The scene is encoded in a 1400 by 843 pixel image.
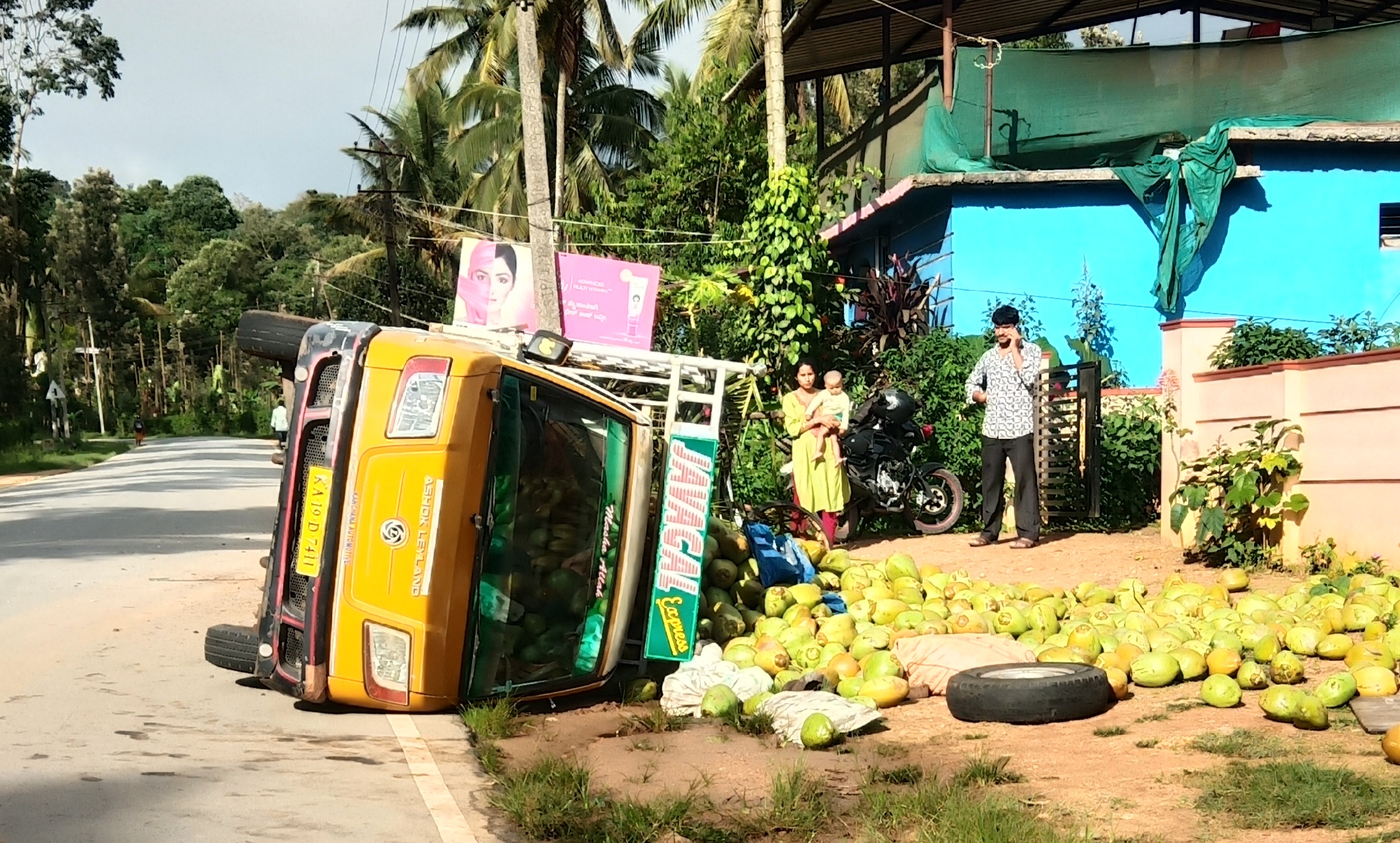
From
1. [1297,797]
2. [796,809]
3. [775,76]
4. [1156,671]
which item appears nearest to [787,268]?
[775,76]

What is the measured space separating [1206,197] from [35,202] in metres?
43.1

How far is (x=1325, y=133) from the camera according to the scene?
1555 centimetres

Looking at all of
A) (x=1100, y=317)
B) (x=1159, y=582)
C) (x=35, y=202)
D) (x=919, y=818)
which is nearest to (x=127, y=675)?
(x=919, y=818)

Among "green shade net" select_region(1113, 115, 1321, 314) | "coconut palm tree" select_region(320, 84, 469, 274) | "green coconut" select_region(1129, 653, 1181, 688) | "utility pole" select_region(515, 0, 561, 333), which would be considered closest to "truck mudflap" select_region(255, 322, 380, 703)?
"green coconut" select_region(1129, 653, 1181, 688)

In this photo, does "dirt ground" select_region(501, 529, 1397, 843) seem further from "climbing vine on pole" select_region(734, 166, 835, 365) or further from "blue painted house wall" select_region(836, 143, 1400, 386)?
"blue painted house wall" select_region(836, 143, 1400, 386)

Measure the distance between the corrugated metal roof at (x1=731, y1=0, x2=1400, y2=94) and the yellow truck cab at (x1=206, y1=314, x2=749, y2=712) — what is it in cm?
1248

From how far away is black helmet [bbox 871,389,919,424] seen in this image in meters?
13.2

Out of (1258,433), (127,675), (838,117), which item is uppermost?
(838,117)

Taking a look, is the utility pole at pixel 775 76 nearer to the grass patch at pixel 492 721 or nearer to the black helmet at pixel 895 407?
the black helmet at pixel 895 407

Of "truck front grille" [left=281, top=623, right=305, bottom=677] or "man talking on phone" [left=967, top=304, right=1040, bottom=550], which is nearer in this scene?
"truck front grille" [left=281, top=623, right=305, bottom=677]

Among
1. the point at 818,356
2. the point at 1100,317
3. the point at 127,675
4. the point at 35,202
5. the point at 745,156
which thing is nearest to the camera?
the point at 127,675

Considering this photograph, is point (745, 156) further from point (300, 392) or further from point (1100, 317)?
point (300, 392)

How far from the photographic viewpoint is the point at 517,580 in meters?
6.21

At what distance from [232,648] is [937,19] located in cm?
1526
